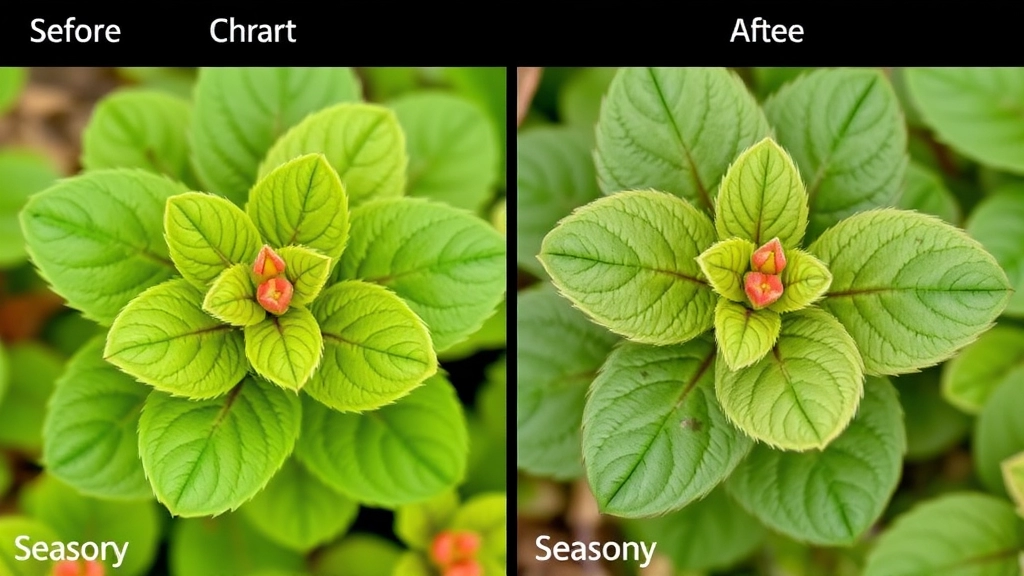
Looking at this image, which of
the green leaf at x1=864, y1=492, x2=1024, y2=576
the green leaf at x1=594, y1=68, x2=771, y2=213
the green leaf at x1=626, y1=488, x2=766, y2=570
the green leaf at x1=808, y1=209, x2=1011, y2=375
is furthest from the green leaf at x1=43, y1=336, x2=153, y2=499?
the green leaf at x1=864, y1=492, x2=1024, y2=576

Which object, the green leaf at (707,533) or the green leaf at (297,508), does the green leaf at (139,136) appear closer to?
the green leaf at (297,508)

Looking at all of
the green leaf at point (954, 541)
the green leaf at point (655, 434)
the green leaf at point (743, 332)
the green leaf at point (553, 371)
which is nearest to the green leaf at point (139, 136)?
the green leaf at point (553, 371)

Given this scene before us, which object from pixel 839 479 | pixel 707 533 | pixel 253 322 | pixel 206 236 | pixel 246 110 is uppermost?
pixel 246 110

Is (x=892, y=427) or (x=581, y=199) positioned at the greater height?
(x=581, y=199)

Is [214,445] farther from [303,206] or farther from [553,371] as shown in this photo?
Answer: [553,371]

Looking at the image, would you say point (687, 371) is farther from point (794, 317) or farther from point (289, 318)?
point (289, 318)

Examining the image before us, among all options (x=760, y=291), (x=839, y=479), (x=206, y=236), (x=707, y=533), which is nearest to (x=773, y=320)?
(x=760, y=291)
